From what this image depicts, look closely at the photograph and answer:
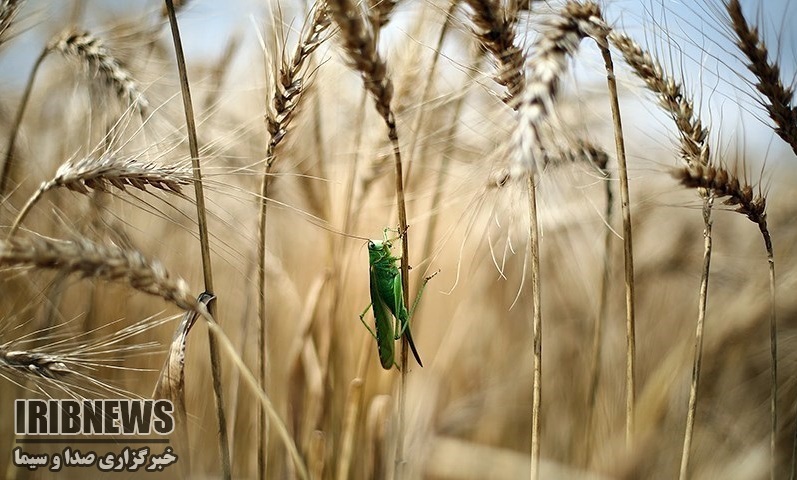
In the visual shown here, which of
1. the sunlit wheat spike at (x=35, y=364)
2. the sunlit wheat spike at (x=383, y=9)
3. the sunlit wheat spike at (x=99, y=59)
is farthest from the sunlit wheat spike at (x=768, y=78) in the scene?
the sunlit wheat spike at (x=35, y=364)

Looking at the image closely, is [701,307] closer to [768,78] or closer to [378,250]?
[768,78]

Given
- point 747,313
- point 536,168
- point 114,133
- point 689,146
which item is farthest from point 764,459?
point 114,133

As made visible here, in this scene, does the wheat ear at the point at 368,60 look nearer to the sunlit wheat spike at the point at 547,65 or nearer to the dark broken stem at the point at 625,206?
the sunlit wheat spike at the point at 547,65

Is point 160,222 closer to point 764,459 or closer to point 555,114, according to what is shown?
point 555,114
